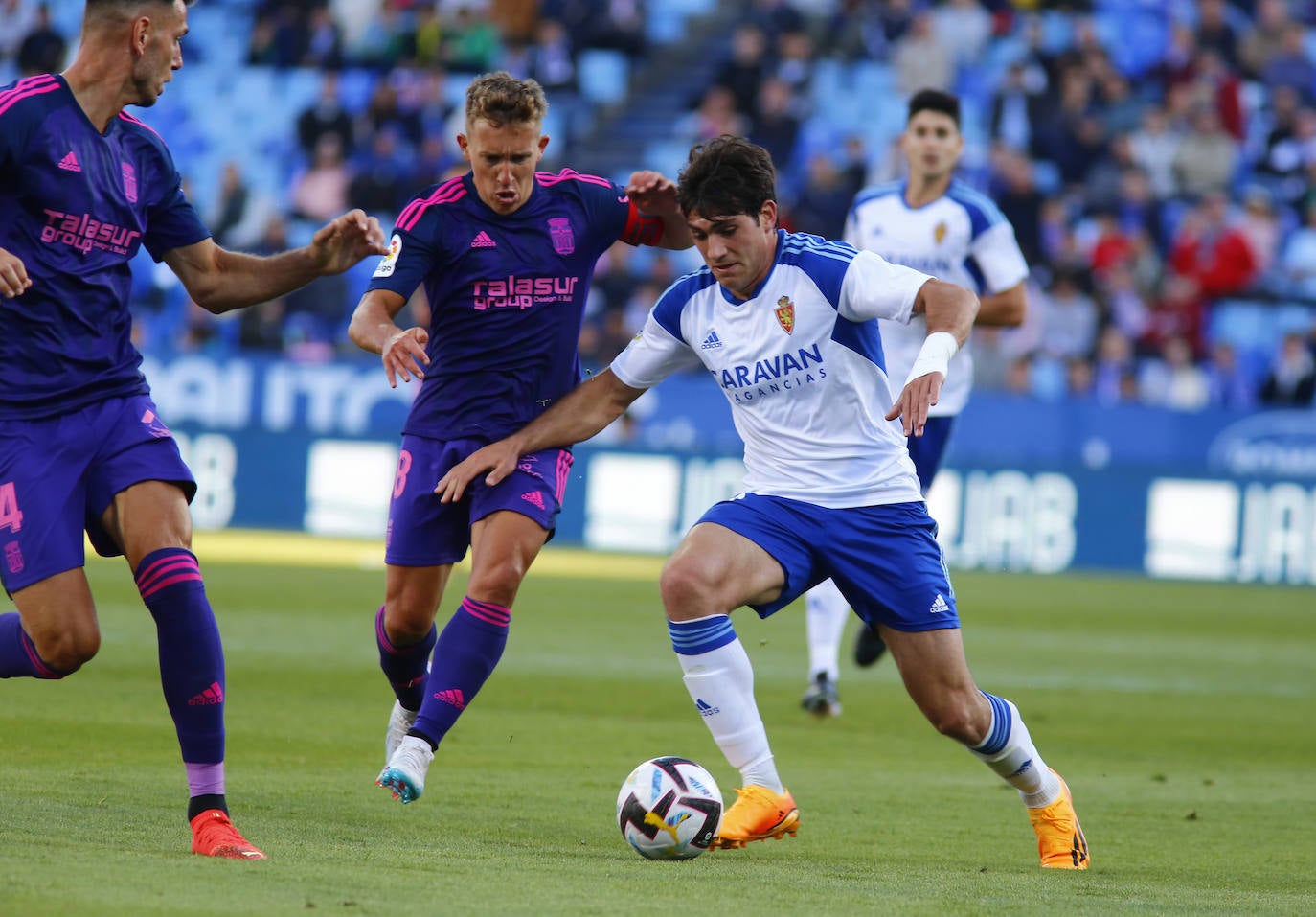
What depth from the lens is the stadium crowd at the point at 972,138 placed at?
2042 centimetres

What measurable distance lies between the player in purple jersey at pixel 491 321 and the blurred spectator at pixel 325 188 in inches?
667

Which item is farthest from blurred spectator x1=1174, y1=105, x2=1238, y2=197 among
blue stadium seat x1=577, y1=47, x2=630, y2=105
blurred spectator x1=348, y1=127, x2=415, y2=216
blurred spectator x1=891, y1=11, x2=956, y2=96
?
blurred spectator x1=348, y1=127, x2=415, y2=216

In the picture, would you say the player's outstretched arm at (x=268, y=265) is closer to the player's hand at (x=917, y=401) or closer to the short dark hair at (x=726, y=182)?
the short dark hair at (x=726, y=182)

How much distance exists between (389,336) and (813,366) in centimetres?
143

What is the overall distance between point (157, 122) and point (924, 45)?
10209mm

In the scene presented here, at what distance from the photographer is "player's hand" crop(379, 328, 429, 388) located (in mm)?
5785

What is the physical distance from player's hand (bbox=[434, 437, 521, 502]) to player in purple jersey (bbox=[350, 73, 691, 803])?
8cm

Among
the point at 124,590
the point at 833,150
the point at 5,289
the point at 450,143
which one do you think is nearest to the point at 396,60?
the point at 450,143

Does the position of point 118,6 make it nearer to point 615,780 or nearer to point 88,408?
point 88,408

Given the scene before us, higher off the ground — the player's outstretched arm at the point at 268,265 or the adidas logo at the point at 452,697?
the player's outstretched arm at the point at 268,265

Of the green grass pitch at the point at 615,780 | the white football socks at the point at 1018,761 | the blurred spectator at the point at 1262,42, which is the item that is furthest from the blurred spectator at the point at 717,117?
the white football socks at the point at 1018,761

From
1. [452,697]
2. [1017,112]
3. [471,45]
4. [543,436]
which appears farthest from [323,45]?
[452,697]

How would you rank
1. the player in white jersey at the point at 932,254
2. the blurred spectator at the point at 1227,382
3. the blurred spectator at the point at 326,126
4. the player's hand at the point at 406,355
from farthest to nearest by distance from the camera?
the blurred spectator at the point at 326,126 < the blurred spectator at the point at 1227,382 < the player in white jersey at the point at 932,254 < the player's hand at the point at 406,355

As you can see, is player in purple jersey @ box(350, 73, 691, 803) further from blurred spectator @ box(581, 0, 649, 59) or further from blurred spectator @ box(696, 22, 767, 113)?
blurred spectator @ box(581, 0, 649, 59)
